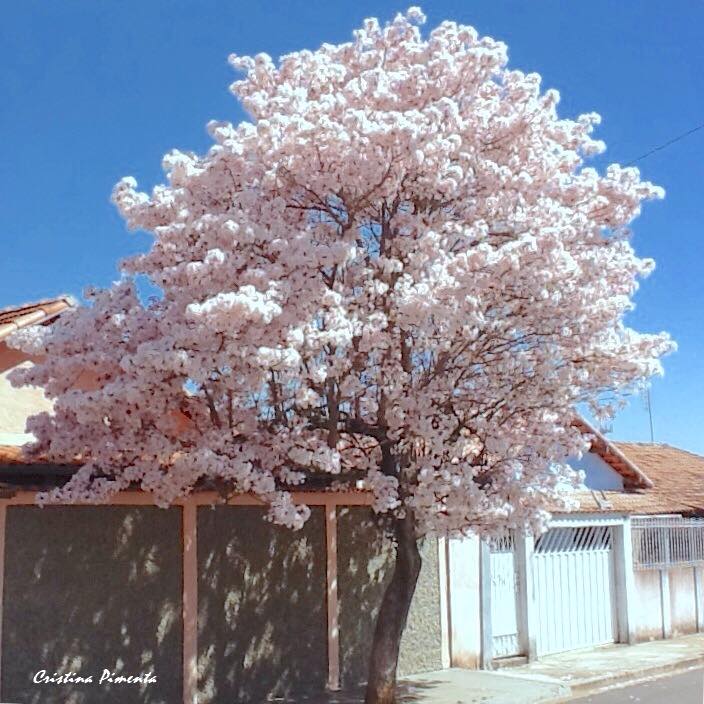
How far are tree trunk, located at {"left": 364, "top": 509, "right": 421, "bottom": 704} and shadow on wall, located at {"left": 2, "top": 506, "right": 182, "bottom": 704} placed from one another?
215cm

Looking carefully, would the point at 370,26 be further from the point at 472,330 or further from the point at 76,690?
the point at 76,690

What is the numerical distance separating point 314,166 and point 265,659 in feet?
19.4

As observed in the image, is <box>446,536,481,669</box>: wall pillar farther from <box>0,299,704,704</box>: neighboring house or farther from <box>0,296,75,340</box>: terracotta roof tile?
<box>0,296,75,340</box>: terracotta roof tile

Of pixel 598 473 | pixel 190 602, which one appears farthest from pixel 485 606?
pixel 598 473

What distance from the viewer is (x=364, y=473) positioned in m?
11.0

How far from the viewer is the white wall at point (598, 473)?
20703mm

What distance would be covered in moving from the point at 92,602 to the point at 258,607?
231cm

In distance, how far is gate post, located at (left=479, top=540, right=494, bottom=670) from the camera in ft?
48.5

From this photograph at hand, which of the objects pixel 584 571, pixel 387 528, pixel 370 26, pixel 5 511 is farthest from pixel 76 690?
pixel 584 571

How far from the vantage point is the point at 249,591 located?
12023 mm

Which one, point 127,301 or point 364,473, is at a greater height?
point 127,301

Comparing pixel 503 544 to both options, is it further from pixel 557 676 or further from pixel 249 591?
pixel 249 591
